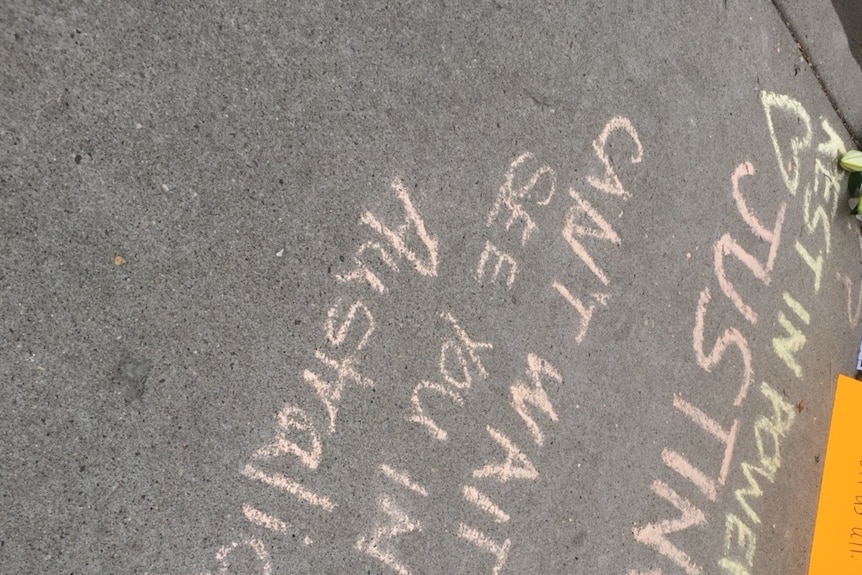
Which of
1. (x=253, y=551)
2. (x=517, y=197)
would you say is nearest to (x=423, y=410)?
(x=253, y=551)

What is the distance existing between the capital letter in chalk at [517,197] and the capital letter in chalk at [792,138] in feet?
4.41

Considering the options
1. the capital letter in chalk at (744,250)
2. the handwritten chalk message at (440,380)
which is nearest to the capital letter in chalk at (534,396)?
the handwritten chalk message at (440,380)

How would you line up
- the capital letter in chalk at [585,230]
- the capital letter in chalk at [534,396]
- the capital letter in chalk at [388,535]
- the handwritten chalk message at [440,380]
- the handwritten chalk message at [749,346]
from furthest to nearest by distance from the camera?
the handwritten chalk message at [749,346] → the capital letter in chalk at [585,230] → the capital letter in chalk at [534,396] → the capital letter in chalk at [388,535] → the handwritten chalk message at [440,380]

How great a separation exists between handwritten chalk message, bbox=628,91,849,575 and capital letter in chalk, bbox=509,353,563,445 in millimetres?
583

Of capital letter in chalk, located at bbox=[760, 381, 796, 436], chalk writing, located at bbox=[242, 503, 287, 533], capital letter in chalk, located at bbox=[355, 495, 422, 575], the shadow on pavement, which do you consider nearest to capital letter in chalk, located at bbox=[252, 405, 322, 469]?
chalk writing, located at bbox=[242, 503, 287, 533]

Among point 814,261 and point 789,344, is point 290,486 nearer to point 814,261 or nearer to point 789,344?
point 789,344

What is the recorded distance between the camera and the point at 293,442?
Result: 2.08 metres

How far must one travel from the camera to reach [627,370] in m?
2.71

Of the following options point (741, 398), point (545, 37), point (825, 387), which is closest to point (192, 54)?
point (545, 37)

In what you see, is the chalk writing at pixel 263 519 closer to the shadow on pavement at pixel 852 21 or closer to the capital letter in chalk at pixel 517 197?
the capital letter in chalk at pixel 517 197

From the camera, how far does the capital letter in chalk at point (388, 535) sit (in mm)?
2201

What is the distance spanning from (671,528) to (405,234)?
5.20 feet

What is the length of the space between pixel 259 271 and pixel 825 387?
109 inches

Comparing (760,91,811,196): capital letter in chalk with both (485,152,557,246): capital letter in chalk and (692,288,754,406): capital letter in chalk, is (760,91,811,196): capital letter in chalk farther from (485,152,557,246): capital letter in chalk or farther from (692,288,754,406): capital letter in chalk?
(485,152,557,246): capital letter in chalk
